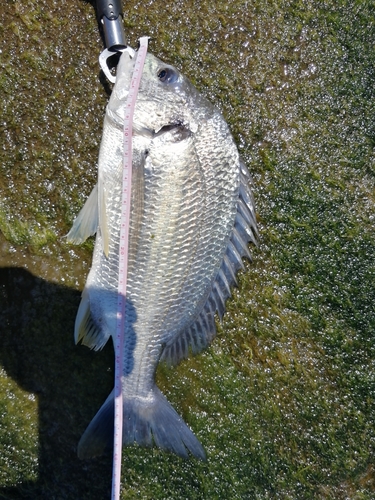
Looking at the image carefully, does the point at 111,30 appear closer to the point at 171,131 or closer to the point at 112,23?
the point at 112,23

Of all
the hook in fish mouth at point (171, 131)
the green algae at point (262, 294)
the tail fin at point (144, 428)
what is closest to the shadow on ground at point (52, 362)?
the green algae at point (262, 294)

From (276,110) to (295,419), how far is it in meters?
1.45

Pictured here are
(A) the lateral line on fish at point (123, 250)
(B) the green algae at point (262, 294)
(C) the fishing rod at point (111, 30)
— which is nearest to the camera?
(A) the lateral line on fish at point (123, 250)

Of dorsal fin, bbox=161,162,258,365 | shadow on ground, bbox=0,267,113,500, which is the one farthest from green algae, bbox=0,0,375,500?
dorsal fin, bbox=161,162,258,365

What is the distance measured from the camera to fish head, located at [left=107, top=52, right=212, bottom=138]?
6.35ft

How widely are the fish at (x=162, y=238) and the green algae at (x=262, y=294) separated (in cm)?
18

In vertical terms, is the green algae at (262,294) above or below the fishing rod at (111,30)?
below

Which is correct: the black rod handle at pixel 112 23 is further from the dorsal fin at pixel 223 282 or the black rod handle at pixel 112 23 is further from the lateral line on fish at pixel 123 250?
the dorsal fin at pixel 223 282

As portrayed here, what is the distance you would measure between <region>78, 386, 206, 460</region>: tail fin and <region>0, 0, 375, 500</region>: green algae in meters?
0.16

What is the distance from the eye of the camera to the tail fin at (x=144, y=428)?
210cm

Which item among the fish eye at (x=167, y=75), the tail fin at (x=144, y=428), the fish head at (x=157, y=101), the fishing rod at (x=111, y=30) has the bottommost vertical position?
the tail fin at (x=144, y=428)

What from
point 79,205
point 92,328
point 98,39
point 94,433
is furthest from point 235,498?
point 98,39

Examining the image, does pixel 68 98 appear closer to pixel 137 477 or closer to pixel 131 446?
pixel 131 446

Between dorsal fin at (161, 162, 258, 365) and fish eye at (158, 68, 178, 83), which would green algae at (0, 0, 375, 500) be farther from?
fish eye at (158, 68, 178, 83)
